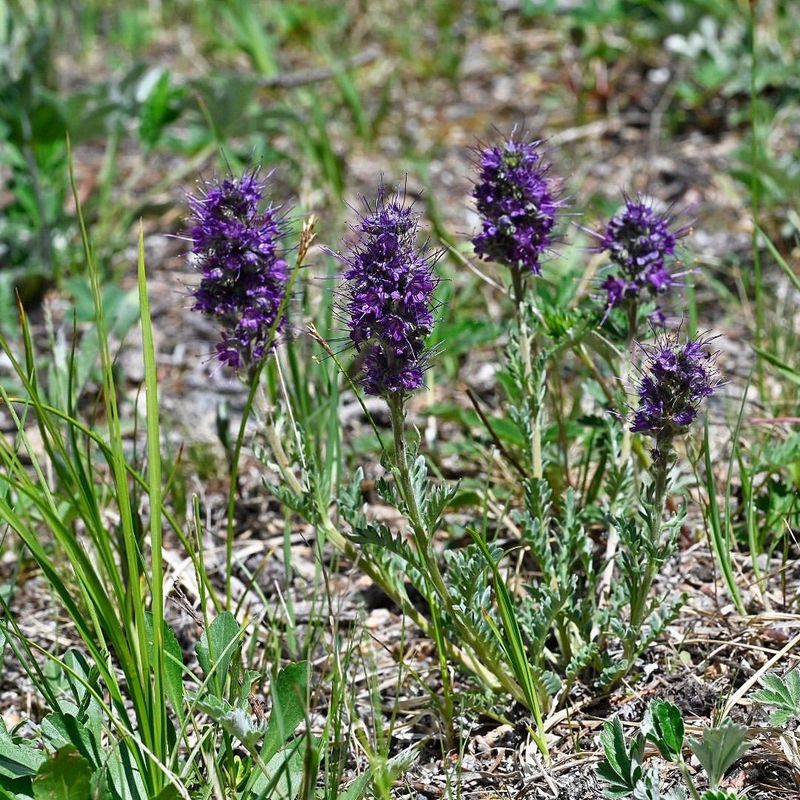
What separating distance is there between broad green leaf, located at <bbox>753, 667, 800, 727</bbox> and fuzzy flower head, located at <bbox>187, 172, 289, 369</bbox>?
47.7 inches

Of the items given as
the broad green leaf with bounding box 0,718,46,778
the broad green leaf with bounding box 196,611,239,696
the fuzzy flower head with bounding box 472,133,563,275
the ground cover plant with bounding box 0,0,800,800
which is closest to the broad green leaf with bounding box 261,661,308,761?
the ground cover plant with bounding box 0,0,800,800

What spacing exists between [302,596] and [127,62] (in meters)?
4.72

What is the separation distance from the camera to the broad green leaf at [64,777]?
71.7 inches

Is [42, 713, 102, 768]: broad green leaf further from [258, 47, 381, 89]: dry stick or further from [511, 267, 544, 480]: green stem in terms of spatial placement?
[258, 47, 381, 89]: dry stick

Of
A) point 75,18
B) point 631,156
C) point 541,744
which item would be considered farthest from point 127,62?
point 541,744

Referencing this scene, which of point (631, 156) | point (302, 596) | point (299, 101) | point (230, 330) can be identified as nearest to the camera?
point (230, 330)

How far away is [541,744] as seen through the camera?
2154 mm

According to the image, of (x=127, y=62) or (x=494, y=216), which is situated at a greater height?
(x=127, y=62)

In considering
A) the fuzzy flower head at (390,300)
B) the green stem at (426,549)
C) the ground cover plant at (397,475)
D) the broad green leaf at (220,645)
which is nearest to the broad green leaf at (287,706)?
the ground cover plant at (397,475)

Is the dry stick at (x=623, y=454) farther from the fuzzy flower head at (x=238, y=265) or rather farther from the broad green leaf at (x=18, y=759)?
the broad green leaf at (x=18, y=759)

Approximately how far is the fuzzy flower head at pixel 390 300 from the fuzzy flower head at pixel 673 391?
0.44 meters

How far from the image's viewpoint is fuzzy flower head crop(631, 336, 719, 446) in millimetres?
1919

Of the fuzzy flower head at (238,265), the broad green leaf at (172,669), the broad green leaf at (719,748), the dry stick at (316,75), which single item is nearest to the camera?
the broad green leaf at (719,748)

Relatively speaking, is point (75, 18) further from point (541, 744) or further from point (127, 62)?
point (541, 744)
